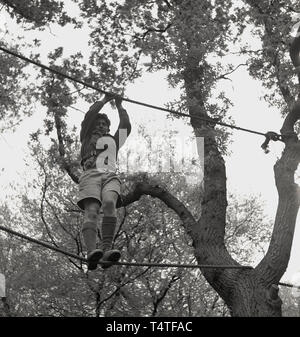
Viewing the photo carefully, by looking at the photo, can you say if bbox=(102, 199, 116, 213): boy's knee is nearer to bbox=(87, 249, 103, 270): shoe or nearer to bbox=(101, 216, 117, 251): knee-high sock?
bbox=(101, 216, 117, 251): knee-high sock

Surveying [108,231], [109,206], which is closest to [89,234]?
[108,231]

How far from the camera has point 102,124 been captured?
21.0ft

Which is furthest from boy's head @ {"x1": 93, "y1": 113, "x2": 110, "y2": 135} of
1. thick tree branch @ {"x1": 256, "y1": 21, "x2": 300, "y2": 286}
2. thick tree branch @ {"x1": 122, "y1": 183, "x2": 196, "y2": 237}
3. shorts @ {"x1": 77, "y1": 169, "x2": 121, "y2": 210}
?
thick tree branch @ {"x1": 256, "y1": 21, "x2": 300, "y2": 286}

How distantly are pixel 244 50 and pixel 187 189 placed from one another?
27.2 ft

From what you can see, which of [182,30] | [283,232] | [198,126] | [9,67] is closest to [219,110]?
[198,126]

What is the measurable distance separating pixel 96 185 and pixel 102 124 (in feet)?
3.03

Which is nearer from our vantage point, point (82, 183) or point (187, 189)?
point (82, 183)

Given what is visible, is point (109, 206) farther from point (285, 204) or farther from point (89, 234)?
point (285, 204)

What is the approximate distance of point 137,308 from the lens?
14.7 metres

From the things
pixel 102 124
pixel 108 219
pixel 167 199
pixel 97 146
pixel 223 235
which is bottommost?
pixel 108 219

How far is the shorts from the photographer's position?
19.0 feet

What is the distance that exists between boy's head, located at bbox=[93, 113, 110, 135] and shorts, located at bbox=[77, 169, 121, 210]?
0.62m

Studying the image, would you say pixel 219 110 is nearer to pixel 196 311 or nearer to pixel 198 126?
pixel 198 126

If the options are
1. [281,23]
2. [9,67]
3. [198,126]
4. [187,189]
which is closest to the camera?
[281,23]
